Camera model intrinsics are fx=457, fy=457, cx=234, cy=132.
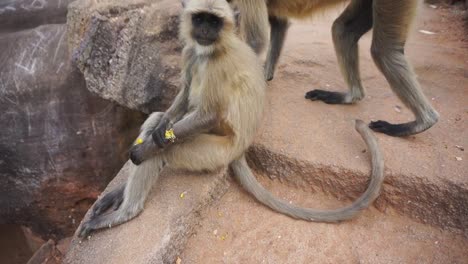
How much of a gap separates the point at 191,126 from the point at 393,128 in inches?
64.6

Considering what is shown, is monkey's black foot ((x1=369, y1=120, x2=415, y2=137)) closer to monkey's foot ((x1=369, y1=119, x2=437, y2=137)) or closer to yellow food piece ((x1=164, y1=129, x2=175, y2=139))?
monkey's foot ((x1=369, y1=119, x2=437, y2=137))

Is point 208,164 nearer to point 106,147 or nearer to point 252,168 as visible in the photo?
point 252,168

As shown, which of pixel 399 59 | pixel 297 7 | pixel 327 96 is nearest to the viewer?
pixel 399 59

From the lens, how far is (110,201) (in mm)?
3232

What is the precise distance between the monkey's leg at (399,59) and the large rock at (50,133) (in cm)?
396

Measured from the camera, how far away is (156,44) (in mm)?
4559

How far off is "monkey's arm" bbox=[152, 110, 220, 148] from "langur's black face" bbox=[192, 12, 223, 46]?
446 millimetres

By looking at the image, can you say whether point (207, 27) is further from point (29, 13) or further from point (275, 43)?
point (29, 13)

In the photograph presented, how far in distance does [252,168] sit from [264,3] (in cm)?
125

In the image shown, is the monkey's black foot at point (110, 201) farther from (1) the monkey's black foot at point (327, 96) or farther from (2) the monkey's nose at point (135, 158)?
(1) the monkey's black foot at point (327, 96)

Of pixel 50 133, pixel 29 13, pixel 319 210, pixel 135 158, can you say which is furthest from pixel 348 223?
pixel 29 13

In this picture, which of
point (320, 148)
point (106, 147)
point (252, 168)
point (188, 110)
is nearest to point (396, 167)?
point (320, 148)

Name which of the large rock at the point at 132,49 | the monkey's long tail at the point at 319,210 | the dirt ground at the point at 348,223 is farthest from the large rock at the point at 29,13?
the monkey's long tail at the point at 319,210

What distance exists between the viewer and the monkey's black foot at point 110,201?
125 inches
